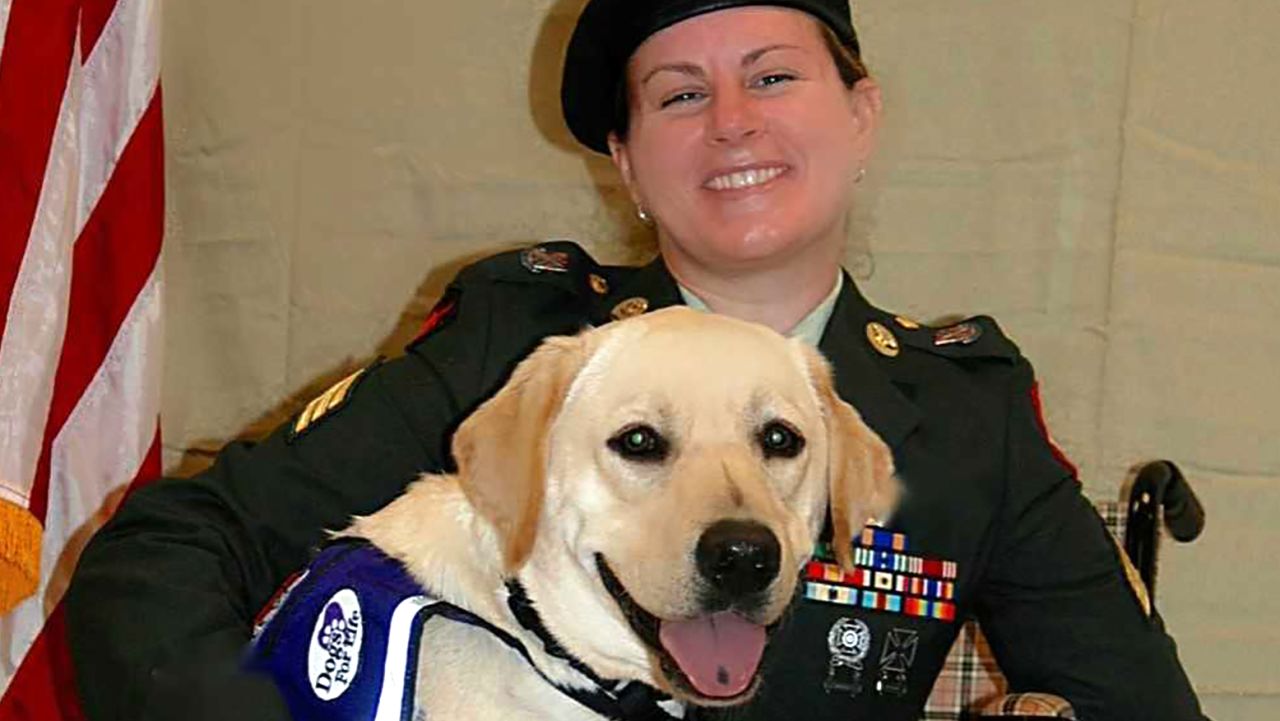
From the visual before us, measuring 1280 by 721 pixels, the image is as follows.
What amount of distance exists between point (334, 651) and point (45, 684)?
1022mm

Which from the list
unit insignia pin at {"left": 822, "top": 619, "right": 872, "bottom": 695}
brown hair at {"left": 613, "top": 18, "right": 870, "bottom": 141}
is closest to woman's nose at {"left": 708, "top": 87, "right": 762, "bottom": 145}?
brown hair at {"left": 613, "top": 18, "right": 870, "bottom": 141}

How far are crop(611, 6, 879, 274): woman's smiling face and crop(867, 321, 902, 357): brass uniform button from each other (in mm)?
Answer: 103

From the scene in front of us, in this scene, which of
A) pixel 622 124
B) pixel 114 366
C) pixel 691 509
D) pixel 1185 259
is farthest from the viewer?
pixel 1185 259

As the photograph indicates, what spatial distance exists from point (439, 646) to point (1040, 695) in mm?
556

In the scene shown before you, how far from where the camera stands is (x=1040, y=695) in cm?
143

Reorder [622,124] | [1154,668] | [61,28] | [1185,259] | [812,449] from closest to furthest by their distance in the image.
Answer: [812,449]
[1154,668]
[622,124]
[61,28]
[1185,259]

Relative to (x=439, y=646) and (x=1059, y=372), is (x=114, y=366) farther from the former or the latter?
(x=1059, y=372)

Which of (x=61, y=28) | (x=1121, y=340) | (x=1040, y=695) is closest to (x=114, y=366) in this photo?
(x=61, y=28)

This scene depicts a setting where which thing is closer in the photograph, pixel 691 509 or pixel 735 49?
pixel 691 509

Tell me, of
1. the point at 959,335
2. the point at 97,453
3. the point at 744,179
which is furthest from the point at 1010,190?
the point at 97,453

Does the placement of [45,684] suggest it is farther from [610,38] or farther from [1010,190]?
[1010,190]

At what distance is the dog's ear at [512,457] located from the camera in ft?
4.12

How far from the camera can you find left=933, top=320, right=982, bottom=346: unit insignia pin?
1.63 meters

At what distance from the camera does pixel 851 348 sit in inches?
62.9
